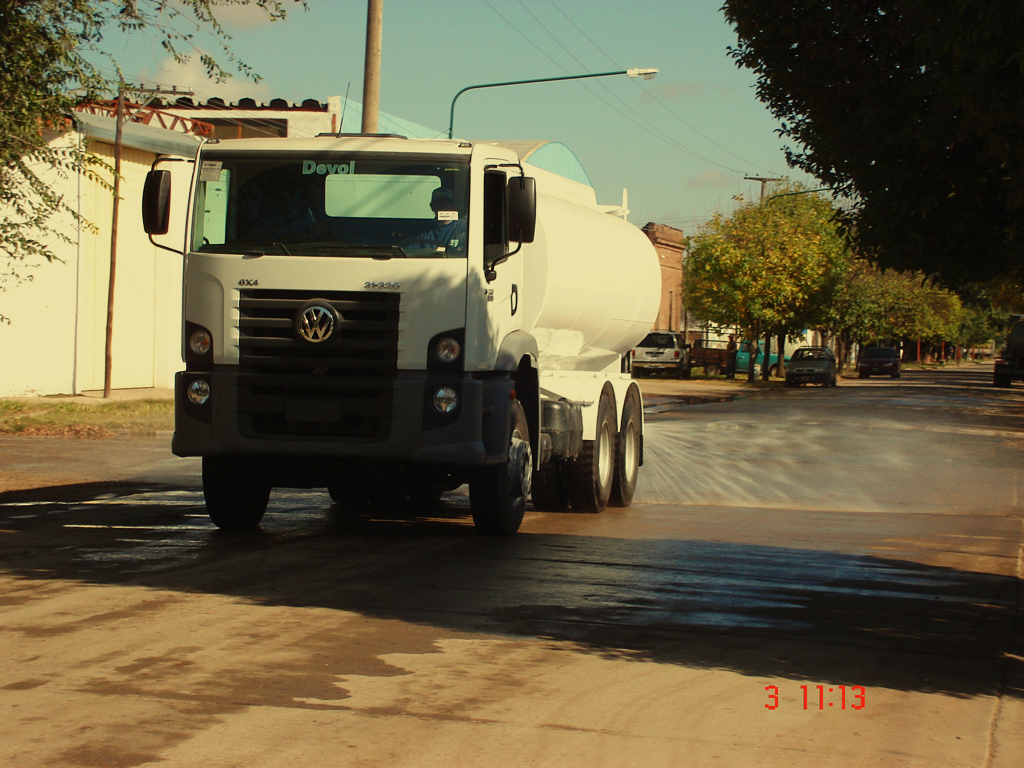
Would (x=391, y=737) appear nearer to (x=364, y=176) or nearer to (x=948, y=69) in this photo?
(x=364, y=176)

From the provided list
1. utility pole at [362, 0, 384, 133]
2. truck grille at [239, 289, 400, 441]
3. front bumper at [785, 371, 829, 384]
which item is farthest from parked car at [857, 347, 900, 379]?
truck grille at [239, 289, 400, 441]

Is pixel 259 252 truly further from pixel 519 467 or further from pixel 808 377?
pixel 808 377

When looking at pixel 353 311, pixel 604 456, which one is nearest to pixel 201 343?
pixel 353 311

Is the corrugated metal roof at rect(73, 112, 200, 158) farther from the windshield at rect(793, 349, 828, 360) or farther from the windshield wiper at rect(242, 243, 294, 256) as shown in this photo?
the windshield at rect(793, 349, 828, 360)

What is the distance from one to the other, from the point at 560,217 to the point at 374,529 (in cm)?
324

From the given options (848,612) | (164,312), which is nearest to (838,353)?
(164,312)

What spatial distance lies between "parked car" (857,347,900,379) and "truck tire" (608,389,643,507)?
5679 centimetres

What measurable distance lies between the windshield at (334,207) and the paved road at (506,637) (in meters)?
2.30

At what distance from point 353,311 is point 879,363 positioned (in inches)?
2486

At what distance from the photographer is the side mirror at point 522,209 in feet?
31.5

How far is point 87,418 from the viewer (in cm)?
2206

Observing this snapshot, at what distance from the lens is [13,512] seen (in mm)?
11797

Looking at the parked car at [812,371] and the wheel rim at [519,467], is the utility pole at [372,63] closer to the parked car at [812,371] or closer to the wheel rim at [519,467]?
the wheel rim at [519,467]

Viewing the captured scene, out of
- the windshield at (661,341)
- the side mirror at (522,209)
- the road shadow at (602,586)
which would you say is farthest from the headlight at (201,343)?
the windshield at (661,341)
